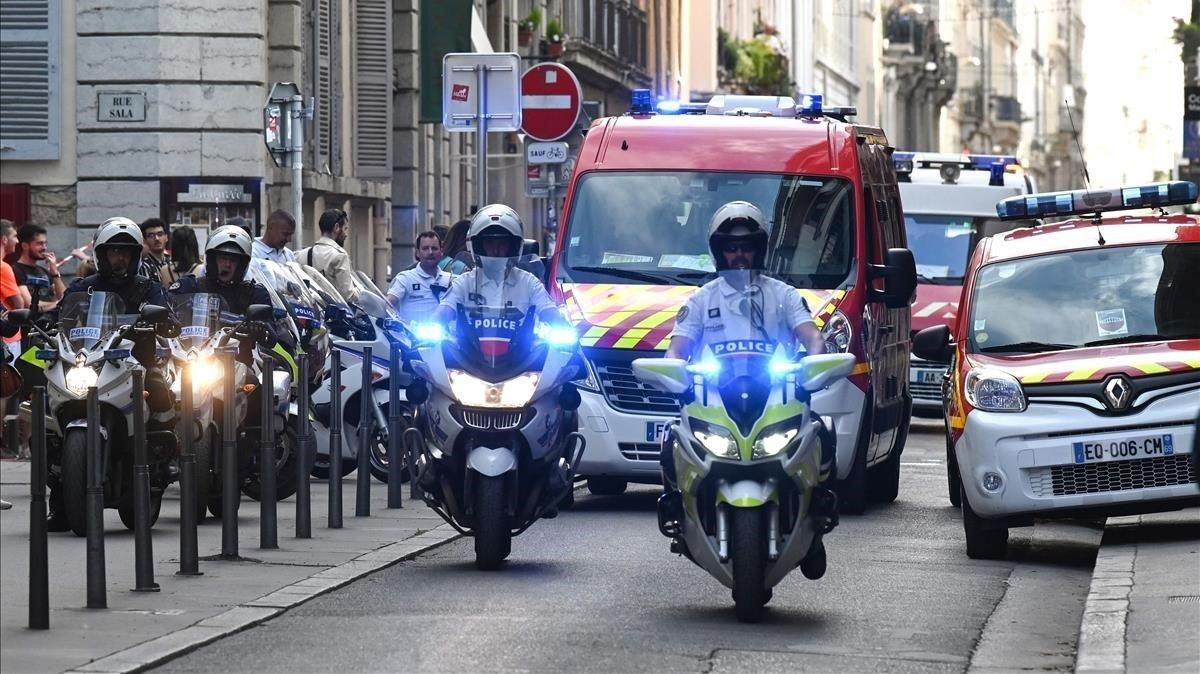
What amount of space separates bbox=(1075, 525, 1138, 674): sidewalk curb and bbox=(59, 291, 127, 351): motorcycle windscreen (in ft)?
16.8

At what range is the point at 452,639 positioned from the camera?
919cm

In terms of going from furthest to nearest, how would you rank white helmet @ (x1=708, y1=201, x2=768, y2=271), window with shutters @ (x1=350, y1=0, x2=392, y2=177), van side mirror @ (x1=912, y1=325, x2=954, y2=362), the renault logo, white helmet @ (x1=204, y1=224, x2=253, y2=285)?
window with shutters @ (x1=350, y1=0, x2=392, y2=177) < white helmet @ (x1=204, y1=224, x2=253, y2=285) < van side mirror @ (x1=912, y1=325, x2=954, y2=362) < the renault logo < white helmet @ (x1=708, y1=201, x2=768, y2=271)

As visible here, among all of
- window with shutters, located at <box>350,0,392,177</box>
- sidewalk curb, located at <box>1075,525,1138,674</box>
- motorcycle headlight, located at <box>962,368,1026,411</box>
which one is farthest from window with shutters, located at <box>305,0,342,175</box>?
sidewalk curb, located at <box>1075,525,1138,674</box>

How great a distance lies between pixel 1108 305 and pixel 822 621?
3.93 meters

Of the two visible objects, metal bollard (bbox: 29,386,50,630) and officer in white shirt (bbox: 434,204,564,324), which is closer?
metal bollard (bbox: 29,386,50,630)

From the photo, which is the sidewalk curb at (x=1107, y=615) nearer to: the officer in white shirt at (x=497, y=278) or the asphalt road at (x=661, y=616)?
the asphalt road at (x=661, y=616)

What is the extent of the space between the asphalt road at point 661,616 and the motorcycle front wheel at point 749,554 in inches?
5.0

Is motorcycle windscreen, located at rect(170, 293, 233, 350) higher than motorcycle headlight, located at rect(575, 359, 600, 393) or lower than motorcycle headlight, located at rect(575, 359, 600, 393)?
higher

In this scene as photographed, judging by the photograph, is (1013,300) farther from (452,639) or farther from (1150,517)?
(452,639)

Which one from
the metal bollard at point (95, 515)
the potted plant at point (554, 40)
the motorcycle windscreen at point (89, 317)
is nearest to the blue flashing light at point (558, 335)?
the metal bollard at point (95, 515)

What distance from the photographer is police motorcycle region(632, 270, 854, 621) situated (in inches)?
387

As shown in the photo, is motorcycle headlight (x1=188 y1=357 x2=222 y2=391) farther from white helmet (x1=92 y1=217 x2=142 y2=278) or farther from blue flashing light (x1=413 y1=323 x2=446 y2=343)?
blue flashing light (x1=413 y1=323 x2=446 y2=343)

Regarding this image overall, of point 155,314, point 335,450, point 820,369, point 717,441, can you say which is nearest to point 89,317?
point 155,314

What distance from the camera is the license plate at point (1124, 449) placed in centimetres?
1218
